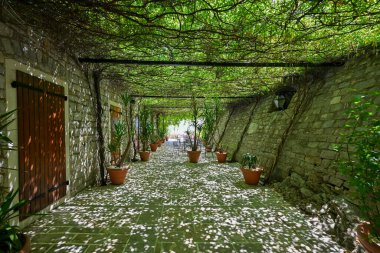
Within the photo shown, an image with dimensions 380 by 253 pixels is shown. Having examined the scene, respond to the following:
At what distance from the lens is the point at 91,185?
4.42m

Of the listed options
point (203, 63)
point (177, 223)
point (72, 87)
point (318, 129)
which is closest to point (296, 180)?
point (318, 129)

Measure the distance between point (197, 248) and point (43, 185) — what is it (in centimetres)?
221

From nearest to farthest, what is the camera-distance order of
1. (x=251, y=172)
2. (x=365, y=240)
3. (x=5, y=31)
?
(x=365, y=240), (x=5, y=31), (x=251, y=172)

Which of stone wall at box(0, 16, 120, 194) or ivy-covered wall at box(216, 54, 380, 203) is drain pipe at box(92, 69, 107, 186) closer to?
stone wall at box(0, 16, 120, 194)

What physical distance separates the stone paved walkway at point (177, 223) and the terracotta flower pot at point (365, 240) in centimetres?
58

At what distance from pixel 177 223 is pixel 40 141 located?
6.89ft

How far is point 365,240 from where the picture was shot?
1.66 m

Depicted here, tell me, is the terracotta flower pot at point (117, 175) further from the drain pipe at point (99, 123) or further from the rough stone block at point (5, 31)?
the rough stone block at point (5, 31)

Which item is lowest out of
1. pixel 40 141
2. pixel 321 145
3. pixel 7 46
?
pixel 321 145

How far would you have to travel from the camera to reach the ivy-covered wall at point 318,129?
3.23m

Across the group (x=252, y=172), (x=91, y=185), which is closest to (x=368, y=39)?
(x=252, y=172)

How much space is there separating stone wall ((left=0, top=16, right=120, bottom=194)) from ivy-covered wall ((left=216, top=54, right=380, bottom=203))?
3918 millimetres

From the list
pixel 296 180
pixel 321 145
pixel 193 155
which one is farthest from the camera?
pixel 193 155

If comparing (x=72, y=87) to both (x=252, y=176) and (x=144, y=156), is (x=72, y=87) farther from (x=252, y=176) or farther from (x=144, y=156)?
(x=144, y=156)
